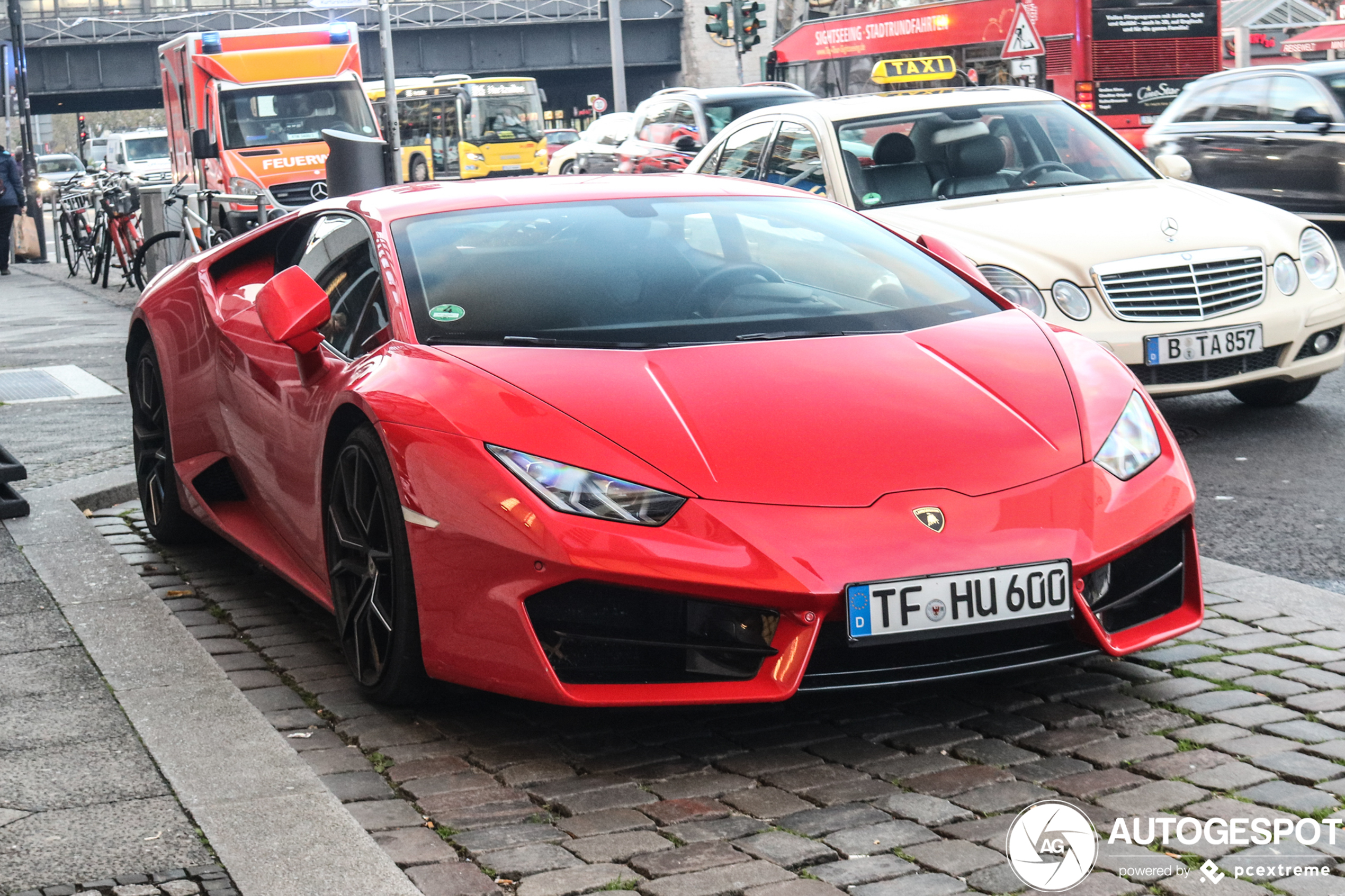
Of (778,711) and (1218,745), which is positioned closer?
(1218,745)

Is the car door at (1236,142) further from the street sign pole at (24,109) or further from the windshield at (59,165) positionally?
the windshield at (59,165)

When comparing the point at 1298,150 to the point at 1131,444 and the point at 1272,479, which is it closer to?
the point at 1272,479

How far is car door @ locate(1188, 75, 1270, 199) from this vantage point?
16094 mm

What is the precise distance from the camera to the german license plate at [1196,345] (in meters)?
7.12

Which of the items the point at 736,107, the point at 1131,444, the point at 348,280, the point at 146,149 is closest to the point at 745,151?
the point at 348,280

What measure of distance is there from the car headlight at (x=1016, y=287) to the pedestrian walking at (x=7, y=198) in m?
18.5

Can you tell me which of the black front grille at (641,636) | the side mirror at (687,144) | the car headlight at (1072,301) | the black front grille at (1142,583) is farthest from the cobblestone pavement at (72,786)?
the side mirror at (687,144)

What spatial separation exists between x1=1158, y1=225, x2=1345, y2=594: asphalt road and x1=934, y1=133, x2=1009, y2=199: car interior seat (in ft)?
4.52

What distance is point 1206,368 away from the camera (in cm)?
725

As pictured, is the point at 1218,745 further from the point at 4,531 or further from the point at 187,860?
the point at 4,531

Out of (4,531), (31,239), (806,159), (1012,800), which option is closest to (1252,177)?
(806,159)

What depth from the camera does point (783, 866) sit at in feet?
10.2

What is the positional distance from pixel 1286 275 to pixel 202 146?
17.5m

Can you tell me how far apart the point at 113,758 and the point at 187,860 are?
2.29 feet
